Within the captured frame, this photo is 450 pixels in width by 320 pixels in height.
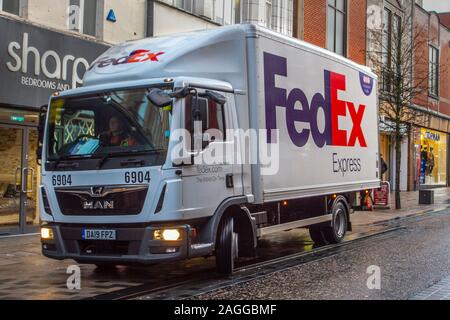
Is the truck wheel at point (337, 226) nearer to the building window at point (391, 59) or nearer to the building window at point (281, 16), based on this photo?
the building window at point (391, 59)

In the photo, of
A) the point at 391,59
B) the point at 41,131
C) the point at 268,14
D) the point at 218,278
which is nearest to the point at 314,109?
the point at 218,278

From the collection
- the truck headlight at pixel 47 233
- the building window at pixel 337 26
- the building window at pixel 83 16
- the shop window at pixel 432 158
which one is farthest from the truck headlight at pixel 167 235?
the shop window at pixel 432 158

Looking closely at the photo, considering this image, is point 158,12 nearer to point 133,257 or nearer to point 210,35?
point 210,35

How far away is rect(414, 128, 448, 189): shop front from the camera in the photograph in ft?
110

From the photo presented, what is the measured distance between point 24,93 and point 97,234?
5.44 metres

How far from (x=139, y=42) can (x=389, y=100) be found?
14.5 meters

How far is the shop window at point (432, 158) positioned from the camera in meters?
34.6

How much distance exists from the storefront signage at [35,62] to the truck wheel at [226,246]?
576cm

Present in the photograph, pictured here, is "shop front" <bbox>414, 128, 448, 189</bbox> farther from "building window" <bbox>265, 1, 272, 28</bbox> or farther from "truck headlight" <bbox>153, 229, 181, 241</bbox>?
"truck headlight" <bbox>153, 229, 181, 241</bbox>

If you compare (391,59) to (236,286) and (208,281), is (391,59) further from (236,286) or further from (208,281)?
(236,286)

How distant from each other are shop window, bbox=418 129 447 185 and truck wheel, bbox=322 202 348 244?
23608 millimetres

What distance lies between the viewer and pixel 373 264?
9.18 metres

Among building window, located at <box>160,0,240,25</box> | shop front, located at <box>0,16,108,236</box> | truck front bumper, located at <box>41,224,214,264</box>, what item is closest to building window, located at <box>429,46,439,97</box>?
building window, located at <box>160,0,240,25</box>

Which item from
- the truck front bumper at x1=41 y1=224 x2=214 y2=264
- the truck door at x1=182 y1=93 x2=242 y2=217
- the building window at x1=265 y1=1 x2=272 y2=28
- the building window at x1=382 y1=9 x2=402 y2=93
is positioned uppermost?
the building window at x1=265 y1=1 x2=272 y2=28
